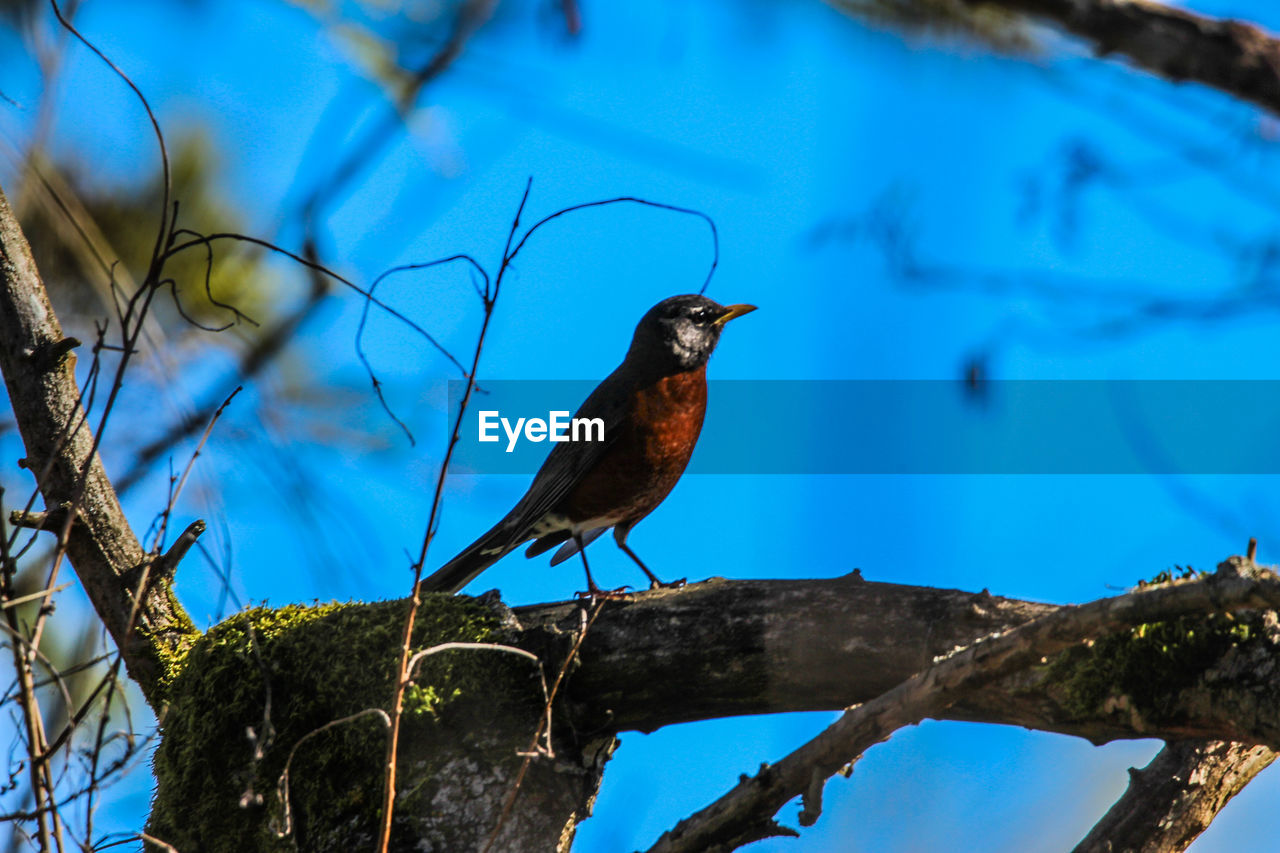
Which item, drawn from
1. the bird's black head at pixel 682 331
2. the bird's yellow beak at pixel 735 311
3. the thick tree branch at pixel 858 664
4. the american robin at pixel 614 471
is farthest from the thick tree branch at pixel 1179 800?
the bird's yellow beak at pixel 735 311

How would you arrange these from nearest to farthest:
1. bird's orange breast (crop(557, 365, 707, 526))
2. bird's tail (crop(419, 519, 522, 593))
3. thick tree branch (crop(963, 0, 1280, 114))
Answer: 1. thick tree branch (crop(963, 0, 1280, 114))
2. bird's tail (crop(419, 519, 522, 593))
3. bird's orange breast (crop(557, 365, 707, 526))

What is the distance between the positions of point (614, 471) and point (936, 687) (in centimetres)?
254

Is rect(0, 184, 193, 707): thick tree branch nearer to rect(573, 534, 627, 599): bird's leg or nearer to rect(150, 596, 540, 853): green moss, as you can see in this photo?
rect(150, 596, 540, 853): green moss

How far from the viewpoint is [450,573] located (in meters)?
4.37

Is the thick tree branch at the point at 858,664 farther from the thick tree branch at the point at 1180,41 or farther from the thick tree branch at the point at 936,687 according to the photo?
A: the thick tree branch at the point at 1180,41

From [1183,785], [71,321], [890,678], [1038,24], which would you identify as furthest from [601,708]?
[71,321]

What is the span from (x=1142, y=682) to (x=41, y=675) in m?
3.40

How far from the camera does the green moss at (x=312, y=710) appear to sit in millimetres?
3020

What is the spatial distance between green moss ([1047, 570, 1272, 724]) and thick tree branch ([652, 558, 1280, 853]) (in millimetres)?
512

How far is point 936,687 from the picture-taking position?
224 cm

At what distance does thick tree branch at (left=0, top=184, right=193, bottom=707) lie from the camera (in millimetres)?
3506

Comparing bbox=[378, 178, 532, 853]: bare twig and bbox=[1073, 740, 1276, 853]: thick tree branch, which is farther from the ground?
bbox=[378, 178, 532, 853]: bare twig

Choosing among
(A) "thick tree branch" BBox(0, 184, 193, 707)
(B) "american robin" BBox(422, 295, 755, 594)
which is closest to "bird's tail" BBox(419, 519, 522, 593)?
A: (B) "american robin" BBox(422, 295, 755, 594)

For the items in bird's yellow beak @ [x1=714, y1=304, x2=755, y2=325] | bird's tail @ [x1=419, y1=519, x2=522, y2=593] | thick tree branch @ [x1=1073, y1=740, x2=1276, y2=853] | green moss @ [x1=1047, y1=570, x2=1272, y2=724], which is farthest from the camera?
bird's yellow beak @ [x1=714, y1=304, x2=755, y2=325]
